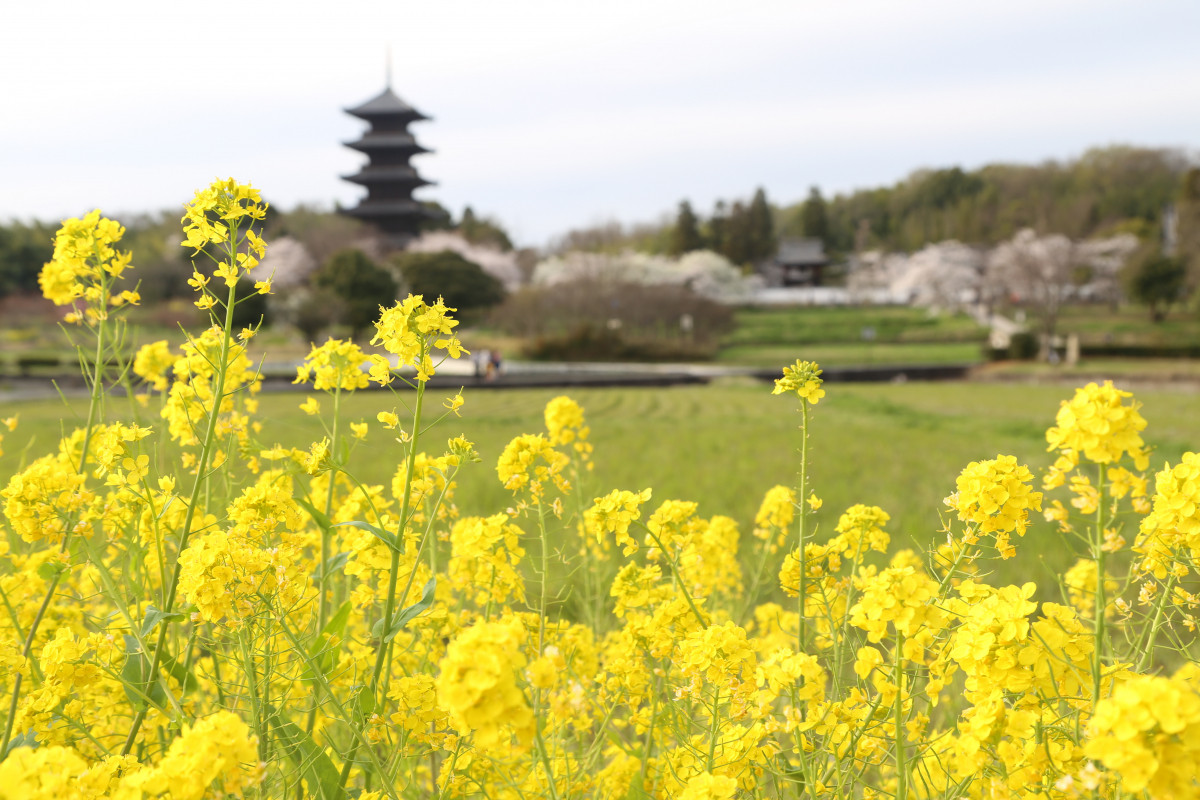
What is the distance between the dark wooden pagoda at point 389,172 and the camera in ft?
153

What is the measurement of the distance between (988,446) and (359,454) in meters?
8.01

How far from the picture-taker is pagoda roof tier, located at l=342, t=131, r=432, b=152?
46.6 metres

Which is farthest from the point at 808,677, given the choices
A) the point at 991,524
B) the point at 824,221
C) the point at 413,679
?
the point at 824,221

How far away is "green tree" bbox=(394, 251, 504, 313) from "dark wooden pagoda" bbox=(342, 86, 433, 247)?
12.5 metres

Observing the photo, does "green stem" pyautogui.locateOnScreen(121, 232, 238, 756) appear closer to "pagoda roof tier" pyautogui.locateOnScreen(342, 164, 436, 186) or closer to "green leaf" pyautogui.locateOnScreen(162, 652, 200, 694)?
"green leaf" pyautogui.locateOnScreen(162, 652, 200, 694)

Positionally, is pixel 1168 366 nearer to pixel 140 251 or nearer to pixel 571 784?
pixel 571 784

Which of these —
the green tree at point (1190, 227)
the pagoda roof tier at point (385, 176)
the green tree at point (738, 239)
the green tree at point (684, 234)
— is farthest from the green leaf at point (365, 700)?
the green tree at point (738, 239)

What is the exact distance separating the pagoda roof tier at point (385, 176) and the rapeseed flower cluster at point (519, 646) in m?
47.3

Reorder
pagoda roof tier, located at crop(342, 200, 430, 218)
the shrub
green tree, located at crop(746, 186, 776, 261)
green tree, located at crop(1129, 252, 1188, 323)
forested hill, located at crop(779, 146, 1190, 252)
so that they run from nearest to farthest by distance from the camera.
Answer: the shrub
green tree, located at crop(1129, 252, 1188, 323)
pagoda roof tier, located at crop(342, 200, 430, 218)
forested hill, located at crop(779, 146, 1190, 252)
green tree, located at crop(746, 186, 776, 261)

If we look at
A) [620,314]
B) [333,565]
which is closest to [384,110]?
[620,314]

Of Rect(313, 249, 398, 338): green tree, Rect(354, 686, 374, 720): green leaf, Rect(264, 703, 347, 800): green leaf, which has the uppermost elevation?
Rect(313, 249, 398, 338): green tree

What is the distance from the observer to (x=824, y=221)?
2611 inches

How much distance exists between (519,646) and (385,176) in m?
48.8

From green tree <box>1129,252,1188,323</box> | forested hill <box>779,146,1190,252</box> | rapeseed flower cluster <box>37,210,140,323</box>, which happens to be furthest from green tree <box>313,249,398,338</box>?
forested hill <box>779,146,1190,252</box>
